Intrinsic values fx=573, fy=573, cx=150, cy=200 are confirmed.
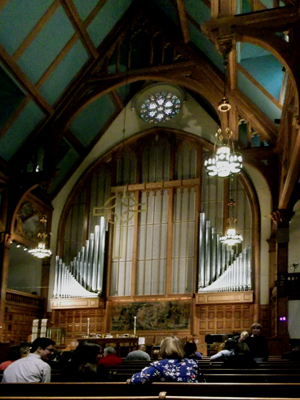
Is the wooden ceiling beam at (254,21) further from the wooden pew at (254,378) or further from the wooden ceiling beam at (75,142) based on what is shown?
the wooden ceiling beam at (75,142)

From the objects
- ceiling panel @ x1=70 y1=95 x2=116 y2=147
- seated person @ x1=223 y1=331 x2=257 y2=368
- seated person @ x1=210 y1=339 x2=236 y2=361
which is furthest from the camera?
ceiling panel @ x1=70 y1=95 x2=116 y2=147

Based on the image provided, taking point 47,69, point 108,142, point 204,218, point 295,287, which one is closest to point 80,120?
point 108,142

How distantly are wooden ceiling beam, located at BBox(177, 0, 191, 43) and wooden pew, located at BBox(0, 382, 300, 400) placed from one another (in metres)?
12.2

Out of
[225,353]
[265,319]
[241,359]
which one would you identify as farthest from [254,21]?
[265,319]

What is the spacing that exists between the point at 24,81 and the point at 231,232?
673 cm

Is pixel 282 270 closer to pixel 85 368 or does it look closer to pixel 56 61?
pixel 56 61

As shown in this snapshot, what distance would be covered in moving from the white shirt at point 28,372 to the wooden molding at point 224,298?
38.6ft

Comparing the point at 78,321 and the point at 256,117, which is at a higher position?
the point at 256,117

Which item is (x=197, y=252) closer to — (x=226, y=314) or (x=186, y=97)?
(x=226, y=314)

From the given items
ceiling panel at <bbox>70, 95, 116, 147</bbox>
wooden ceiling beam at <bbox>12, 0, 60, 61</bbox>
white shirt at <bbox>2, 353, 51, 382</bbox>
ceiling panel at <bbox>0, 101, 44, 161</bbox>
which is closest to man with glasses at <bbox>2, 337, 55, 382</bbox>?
white shirt at <bbox>2, 353, 51, 382</bbox>

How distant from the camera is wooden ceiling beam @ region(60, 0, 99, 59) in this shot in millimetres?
14562

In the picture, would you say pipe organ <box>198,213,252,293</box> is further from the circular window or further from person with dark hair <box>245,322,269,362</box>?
person with dark hair <box>245,322,269,362</box>

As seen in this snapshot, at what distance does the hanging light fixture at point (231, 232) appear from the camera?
49.5ft

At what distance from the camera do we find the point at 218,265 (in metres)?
16.7
